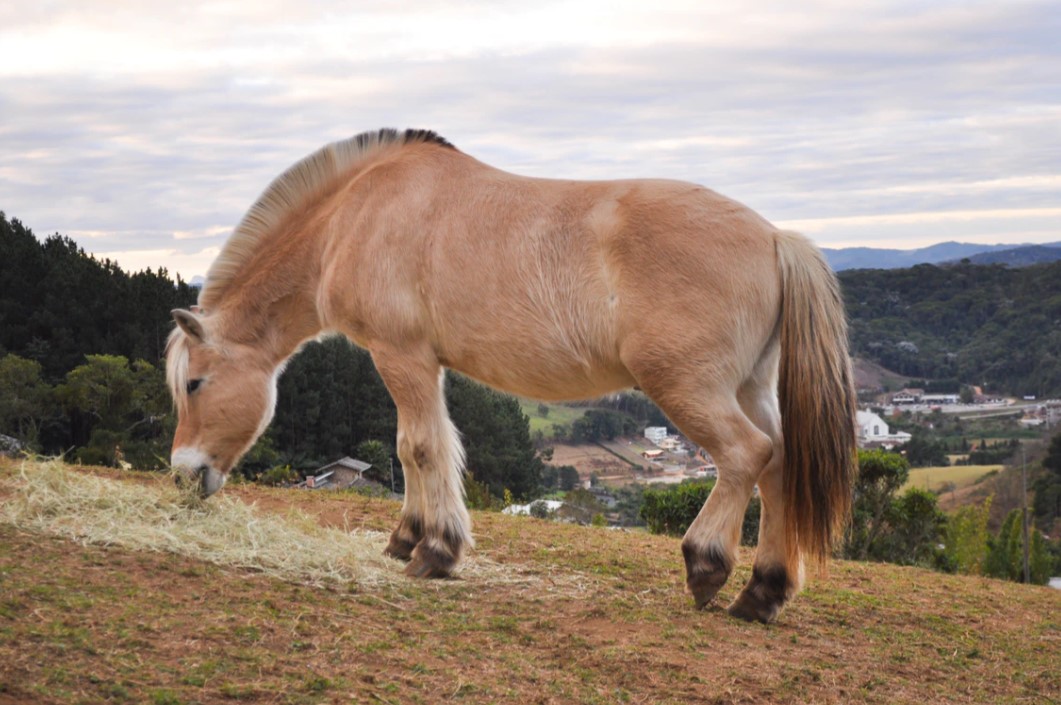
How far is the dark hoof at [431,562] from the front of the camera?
20.3 ft

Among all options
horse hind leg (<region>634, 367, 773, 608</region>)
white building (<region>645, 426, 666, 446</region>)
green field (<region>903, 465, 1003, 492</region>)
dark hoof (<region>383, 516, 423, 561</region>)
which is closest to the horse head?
dark hoof (<region>383, 516, 423, 561</region>)

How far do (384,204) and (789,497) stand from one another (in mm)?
3006

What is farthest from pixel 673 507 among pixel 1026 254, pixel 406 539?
pixel 1026 254

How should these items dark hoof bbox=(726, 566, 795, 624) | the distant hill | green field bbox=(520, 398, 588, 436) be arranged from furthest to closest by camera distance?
1. the distant hill
2. green field bbox=(520, 398, 588, 436)
3. dark hoof bbox=(726, 566, 795, 624)

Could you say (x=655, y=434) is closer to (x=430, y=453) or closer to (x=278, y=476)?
(x=278, y=476)

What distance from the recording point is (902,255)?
14938cm

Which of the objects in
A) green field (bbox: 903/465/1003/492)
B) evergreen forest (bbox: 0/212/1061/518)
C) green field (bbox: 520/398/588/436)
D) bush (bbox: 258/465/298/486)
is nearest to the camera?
bush (bbox: 258/465/298/486)

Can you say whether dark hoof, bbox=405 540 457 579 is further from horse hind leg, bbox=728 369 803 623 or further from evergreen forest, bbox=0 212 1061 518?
evergreen forest, bbox=0 212 1061 518

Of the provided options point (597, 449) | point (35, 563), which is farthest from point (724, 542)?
point (597, 449)

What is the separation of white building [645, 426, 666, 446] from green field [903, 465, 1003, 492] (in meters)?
16.3

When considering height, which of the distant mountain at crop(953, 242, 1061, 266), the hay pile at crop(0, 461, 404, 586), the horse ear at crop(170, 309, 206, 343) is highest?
the distant mountain at crop(953, 242, 1061, 266)

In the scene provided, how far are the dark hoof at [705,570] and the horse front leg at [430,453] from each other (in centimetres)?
143

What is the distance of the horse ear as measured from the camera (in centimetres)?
666

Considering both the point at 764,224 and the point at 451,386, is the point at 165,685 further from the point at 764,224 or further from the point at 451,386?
the point at 451,386
